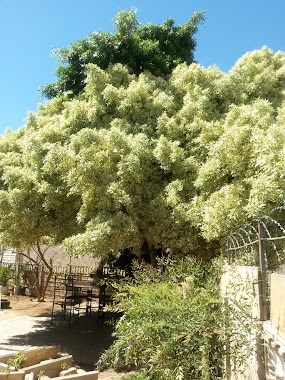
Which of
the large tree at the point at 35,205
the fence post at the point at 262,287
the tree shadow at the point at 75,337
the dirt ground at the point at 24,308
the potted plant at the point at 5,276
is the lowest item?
the tree shadow at the point at 75,337

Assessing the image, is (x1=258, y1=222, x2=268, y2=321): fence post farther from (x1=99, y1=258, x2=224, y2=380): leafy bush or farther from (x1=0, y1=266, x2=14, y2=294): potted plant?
(x1=0, y1=266, x2=14, y2=294): potted plant

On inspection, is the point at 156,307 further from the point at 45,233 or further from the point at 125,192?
the point at 45,233

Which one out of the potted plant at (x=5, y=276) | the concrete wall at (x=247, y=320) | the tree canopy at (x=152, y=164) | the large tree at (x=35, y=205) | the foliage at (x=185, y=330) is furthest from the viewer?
the potted plant at (x=5, y=276)

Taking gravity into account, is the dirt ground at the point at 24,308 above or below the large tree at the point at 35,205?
below

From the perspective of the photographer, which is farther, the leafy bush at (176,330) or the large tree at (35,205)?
the large tree at (35,205)

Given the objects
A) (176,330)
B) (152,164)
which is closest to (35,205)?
(152,164)

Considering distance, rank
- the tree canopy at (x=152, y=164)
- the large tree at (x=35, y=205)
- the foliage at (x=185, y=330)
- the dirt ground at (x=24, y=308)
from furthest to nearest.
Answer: the dirt ground at (x=24, y=308) → the large tree at (x=35, y=205) → the tree canopy at (x=152, y=164) → the foliage at (x=185, y=330)

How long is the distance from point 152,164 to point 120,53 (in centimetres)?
509

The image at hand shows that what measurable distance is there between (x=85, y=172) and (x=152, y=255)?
2978 mm

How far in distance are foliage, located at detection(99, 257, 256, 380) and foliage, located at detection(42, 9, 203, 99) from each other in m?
9.22

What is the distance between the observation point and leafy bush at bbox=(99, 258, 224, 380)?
498cm

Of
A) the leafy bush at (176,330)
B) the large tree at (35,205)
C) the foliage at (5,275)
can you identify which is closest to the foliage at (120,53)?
the large tree at (35,205)

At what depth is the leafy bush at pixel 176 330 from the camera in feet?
16.3

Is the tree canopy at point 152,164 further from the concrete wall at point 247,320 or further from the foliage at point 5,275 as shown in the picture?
the foliage at point 5,275
